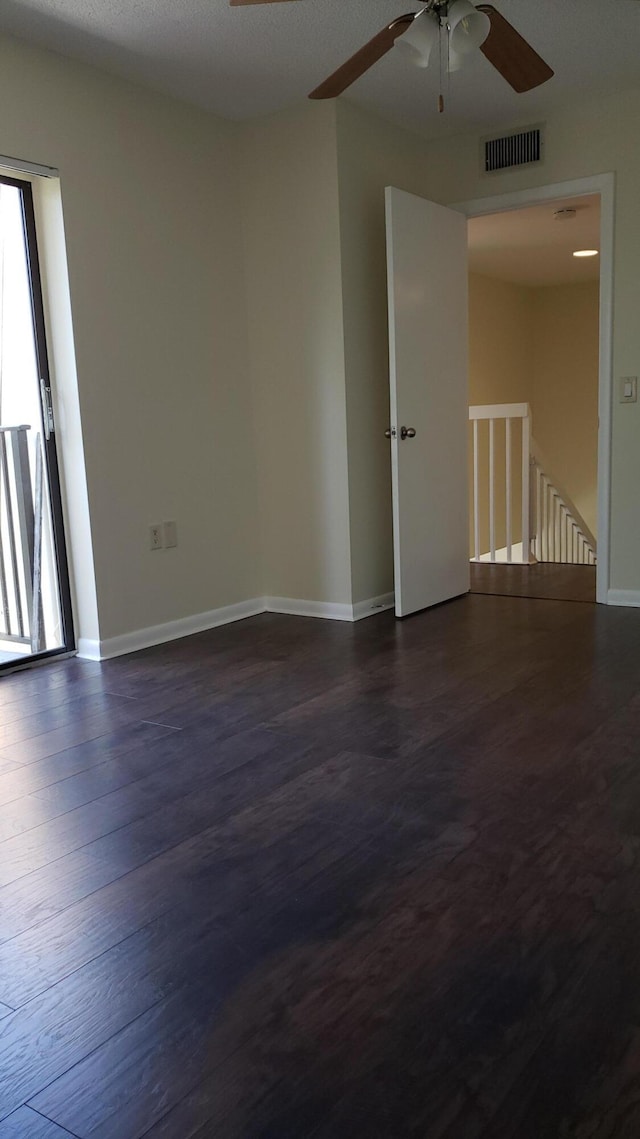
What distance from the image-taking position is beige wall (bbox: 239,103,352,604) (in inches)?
161

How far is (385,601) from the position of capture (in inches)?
178

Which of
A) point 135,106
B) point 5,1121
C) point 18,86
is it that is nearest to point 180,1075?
point 5,1121

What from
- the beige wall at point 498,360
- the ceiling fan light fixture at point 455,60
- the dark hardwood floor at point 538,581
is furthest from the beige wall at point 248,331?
the beige wall at point 498,360

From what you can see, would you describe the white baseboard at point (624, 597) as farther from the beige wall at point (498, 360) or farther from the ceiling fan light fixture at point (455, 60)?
the beige wall at point (498, 360)

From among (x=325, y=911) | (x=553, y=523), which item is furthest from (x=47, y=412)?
(x=553, y=523)

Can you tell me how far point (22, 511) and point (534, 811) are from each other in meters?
2.73

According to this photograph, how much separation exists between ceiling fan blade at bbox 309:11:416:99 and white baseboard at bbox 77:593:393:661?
7.40 feet

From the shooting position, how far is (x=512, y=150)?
437 centimetres

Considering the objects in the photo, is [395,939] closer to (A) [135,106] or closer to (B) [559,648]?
(B) [559,648]

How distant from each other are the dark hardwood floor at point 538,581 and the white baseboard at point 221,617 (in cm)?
80

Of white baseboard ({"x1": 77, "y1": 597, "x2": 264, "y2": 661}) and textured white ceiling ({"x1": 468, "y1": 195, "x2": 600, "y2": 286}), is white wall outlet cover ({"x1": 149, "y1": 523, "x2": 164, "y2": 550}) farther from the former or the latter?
textured white ceiling ({"x1": 468, "y1": 195, "x2": 600, "y2": 286})

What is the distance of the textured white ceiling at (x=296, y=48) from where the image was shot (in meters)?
3.07

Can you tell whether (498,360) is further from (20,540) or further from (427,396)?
(20,540)

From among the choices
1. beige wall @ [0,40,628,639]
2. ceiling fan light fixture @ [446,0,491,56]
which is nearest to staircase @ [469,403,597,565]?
beige wall @ [0,40,628,639]
